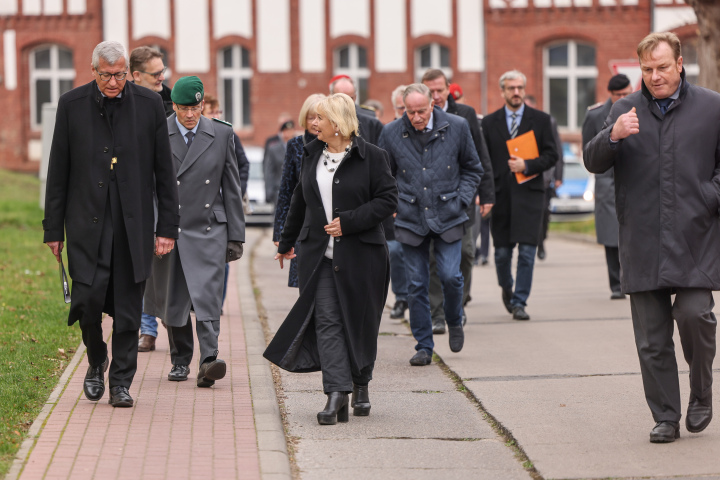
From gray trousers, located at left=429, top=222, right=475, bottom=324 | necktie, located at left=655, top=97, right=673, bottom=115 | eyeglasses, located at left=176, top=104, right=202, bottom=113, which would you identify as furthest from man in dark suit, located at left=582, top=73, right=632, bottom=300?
necktie, located at left=655, top=97, right=673, bottom=115

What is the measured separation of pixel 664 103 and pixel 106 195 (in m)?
2.94

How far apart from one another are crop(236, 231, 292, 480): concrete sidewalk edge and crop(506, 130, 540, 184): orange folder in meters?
2.68

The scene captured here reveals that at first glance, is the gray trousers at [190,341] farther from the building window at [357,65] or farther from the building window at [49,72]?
the building window at [49,72]

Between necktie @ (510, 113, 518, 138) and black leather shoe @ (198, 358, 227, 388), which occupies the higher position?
necktie @ (510, 113, 518, 138)

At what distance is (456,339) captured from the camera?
872 cm

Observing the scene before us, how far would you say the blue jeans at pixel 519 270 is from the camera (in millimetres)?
10859

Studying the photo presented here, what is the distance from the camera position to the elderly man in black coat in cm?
589

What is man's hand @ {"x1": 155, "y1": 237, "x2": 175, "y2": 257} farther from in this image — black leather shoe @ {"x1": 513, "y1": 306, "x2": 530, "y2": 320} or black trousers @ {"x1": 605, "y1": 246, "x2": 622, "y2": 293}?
black trousers @ {"x1": 605, "y1": 246, "x2": 622, "y2": 293}

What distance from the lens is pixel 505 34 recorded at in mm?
→ 34625

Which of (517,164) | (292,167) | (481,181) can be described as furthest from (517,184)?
(292,167)

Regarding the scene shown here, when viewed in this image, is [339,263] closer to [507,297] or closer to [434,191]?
[434,191]

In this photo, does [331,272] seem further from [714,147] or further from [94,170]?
[714,147]

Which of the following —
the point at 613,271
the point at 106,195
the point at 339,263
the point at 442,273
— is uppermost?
the point at 106,195

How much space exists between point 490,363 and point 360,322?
211 centimetres
